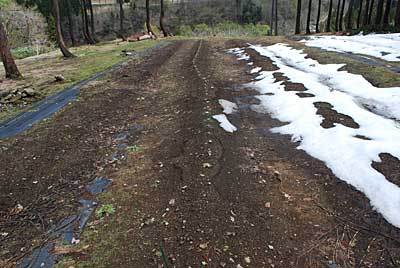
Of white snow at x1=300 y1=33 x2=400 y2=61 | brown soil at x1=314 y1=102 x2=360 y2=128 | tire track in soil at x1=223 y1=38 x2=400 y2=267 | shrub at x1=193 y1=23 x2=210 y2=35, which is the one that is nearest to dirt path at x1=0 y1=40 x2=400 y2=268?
tire track in soil at x1=223 y1=38 x2=400 y2=267

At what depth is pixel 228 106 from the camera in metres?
5.15

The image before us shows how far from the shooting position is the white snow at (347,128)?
2.69 metres

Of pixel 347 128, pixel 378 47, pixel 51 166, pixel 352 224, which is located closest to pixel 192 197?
pixel 352 224

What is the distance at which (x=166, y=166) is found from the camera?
324 centimetres

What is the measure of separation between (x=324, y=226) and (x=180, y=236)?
113 centimetres

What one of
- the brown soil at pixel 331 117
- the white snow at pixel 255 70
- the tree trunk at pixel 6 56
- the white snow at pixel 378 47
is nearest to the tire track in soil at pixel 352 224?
the brown soil at pixel 331 117

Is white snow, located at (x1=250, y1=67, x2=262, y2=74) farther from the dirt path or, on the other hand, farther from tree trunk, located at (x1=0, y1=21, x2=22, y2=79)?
tree trunk, located at (x1=0, y1=21, x2=22, y2=79)

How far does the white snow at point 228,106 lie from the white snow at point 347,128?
418 mm

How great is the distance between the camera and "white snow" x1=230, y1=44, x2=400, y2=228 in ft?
8.83

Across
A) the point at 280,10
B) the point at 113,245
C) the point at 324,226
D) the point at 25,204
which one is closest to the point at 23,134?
the point at 25,204

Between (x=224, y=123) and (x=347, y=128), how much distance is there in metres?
1.62

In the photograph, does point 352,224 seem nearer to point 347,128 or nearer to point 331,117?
point 347,128

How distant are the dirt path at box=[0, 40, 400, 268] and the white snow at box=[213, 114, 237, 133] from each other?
0.12 metres

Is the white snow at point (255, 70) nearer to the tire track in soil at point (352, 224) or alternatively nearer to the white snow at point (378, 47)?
the white snow at point (378, 47)
